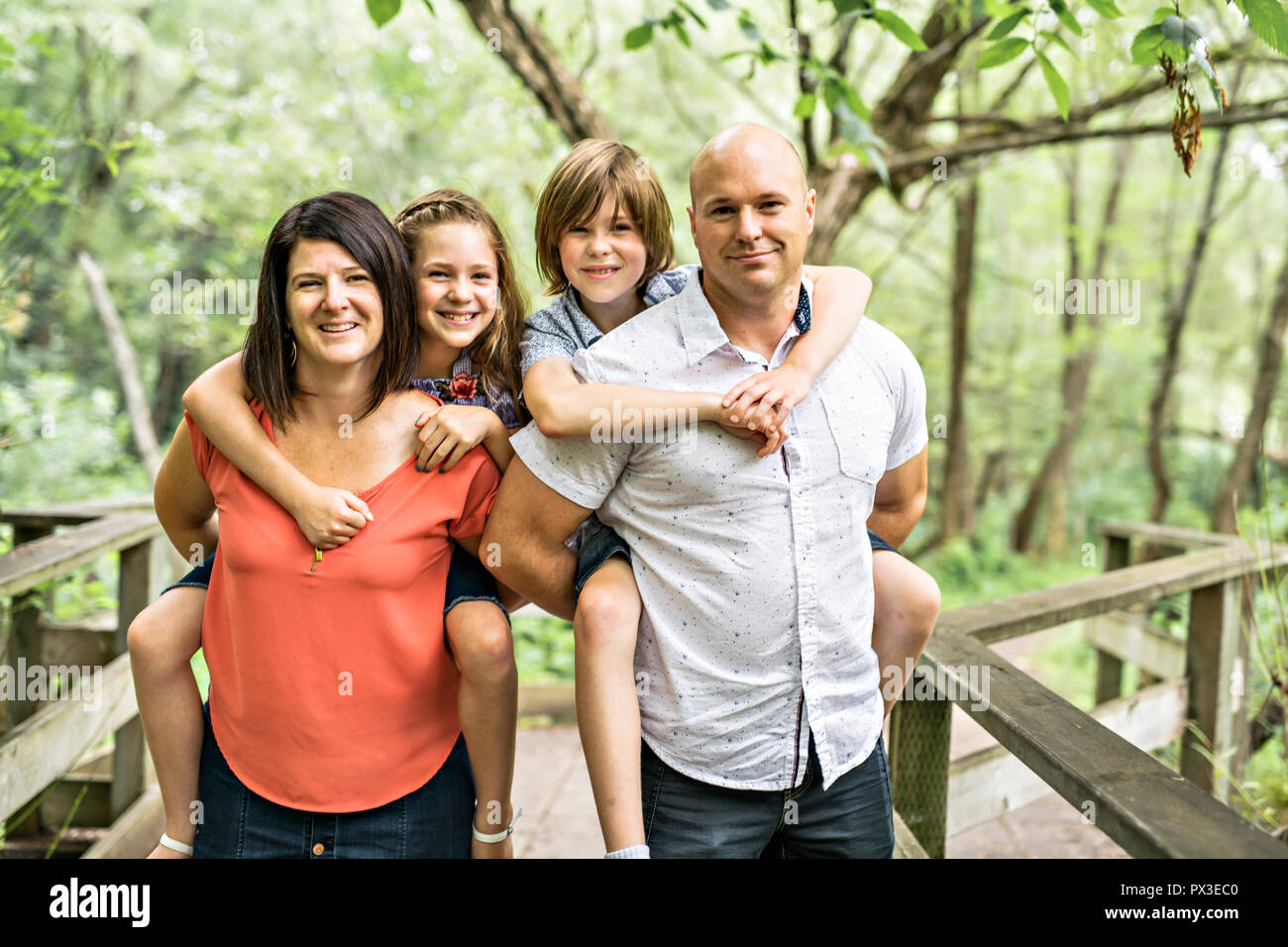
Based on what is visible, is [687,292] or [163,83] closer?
[687,292]

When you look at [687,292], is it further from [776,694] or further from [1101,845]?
[1101,845]

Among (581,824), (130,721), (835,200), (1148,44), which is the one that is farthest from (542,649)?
(1148,44)

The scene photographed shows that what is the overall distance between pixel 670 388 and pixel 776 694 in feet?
1.65

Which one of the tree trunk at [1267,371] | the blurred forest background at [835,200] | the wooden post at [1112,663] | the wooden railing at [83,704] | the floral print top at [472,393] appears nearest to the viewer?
the floral print top at [472,393]

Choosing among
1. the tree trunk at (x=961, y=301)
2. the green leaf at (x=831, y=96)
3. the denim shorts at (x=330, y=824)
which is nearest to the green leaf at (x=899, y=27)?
the green leaf at (x=831, y=96)

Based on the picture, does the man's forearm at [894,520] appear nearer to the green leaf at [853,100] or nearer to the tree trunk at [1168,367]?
the green leaf at [853,100]

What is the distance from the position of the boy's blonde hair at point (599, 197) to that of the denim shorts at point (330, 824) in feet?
3.45

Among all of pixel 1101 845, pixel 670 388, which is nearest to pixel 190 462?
pixel 670 388

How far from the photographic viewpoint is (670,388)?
151 cm

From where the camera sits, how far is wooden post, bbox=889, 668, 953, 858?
2021 mm

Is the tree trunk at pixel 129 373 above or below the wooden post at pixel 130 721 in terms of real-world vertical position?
above

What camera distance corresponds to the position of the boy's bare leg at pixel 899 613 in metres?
1.69

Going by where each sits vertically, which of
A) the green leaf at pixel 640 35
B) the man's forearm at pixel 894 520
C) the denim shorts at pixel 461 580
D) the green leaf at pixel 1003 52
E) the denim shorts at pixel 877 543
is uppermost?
the green leaf at pixel 640 35
